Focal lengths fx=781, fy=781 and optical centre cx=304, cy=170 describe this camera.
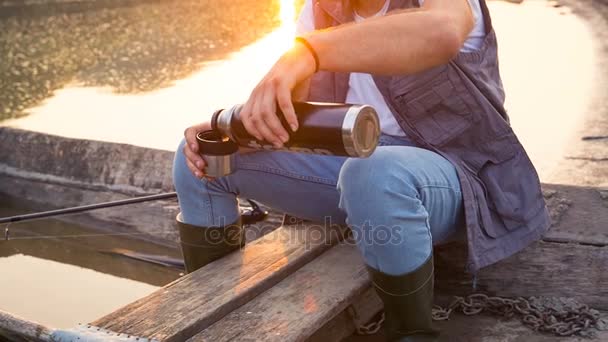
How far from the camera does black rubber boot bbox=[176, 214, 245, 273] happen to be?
2.39 meters

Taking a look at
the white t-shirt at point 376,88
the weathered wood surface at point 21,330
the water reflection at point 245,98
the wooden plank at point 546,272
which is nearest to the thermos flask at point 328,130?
the white t-shirt at point 376,88

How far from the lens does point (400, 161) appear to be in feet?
6.32

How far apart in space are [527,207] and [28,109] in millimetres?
6278

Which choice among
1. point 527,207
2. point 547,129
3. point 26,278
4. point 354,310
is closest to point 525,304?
point 527,207

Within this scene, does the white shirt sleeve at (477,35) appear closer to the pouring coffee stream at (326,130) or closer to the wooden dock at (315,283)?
the pouring coffee stream at (326,130)

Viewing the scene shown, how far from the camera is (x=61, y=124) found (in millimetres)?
6590

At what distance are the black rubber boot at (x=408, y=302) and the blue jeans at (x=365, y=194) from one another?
0.03 m

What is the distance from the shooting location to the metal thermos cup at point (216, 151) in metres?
2.05

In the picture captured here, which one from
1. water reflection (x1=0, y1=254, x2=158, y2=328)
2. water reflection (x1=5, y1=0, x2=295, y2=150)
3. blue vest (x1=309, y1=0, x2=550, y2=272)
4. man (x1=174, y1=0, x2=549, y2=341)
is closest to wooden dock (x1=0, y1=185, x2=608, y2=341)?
man (x1=174, y1=0, x2=549, y2=341)

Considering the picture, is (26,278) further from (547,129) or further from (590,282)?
(547,129)

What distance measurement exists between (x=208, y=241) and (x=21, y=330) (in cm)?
59

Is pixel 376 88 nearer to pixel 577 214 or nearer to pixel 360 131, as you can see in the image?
pixel 360 131

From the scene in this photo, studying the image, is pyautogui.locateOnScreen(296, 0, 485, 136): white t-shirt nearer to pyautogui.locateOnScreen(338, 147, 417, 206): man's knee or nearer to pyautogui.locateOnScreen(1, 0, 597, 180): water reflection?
pyautogui.locateOnScreen(338, 147, 417, 206): man's knee

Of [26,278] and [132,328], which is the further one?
[26,278]
